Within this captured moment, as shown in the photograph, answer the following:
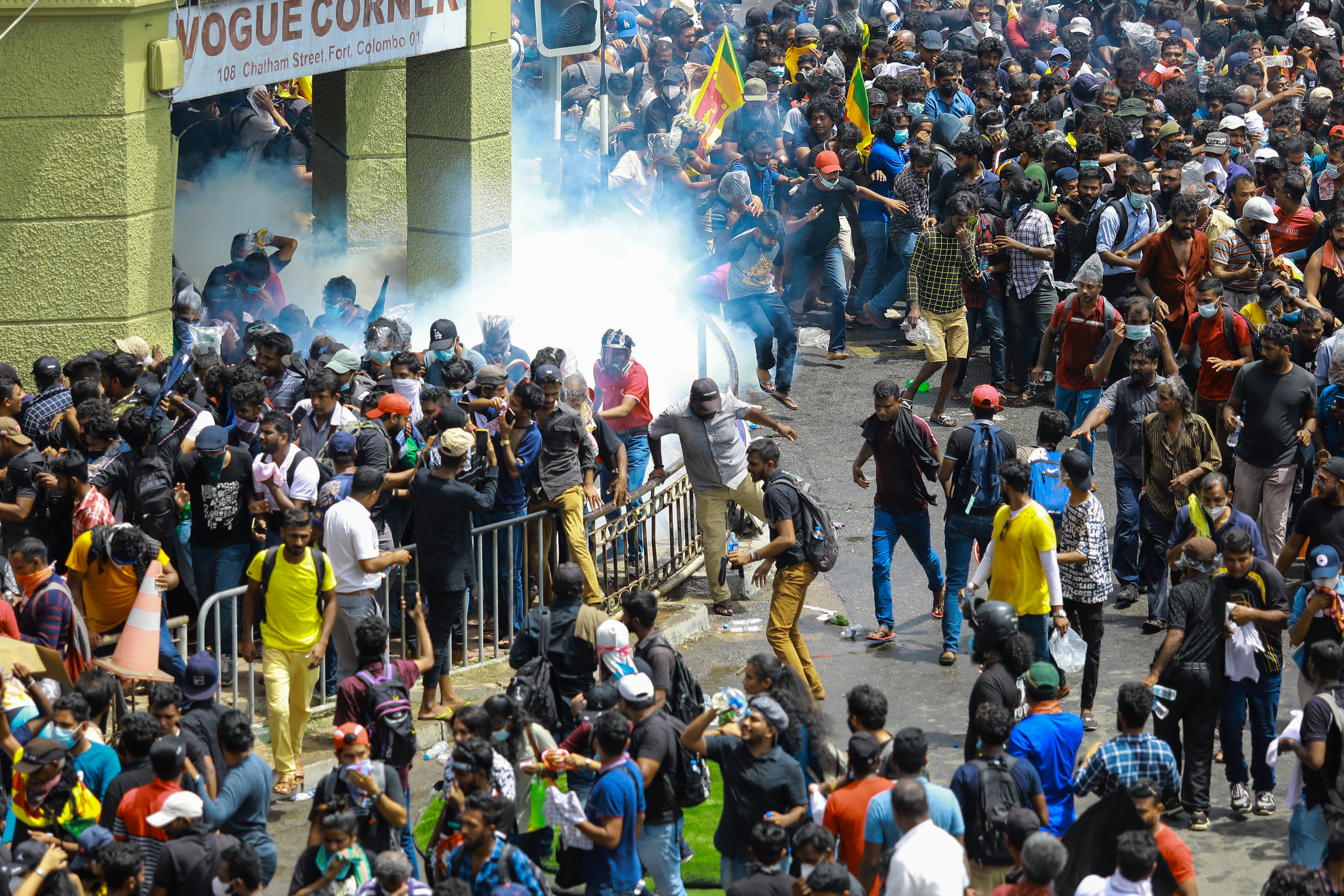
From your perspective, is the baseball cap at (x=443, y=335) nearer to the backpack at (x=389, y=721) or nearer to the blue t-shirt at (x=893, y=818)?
the backpack at (x=389, y=721)

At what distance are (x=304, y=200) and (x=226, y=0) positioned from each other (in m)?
5.80

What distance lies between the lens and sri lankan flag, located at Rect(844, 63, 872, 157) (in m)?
17.1

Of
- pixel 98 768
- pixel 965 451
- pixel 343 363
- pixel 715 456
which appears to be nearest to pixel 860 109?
pixel 715 456

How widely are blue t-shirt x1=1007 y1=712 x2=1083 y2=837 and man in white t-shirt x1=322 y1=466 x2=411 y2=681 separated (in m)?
3.62

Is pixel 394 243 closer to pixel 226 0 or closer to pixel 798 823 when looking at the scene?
pixel 226 0

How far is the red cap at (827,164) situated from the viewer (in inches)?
612

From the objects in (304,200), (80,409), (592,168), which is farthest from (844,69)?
(80,409)

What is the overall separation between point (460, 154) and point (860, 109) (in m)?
4.87

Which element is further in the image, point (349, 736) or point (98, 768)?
point (98, 768)

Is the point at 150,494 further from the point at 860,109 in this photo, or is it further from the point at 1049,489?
the point at 860,109

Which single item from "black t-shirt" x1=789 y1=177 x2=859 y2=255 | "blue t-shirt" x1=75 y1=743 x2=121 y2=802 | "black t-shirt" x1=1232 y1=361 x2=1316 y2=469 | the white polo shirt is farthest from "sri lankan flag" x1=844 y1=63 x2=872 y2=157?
"blue t-shirt" x1=75 y1=743 x2=121 y2=802

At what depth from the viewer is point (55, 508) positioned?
9281 millimetres

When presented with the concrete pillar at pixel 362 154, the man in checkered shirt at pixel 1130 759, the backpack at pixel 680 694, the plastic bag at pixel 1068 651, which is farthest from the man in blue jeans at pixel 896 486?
the concrete pillar at pixel 362 154

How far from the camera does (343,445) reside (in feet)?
31.3
